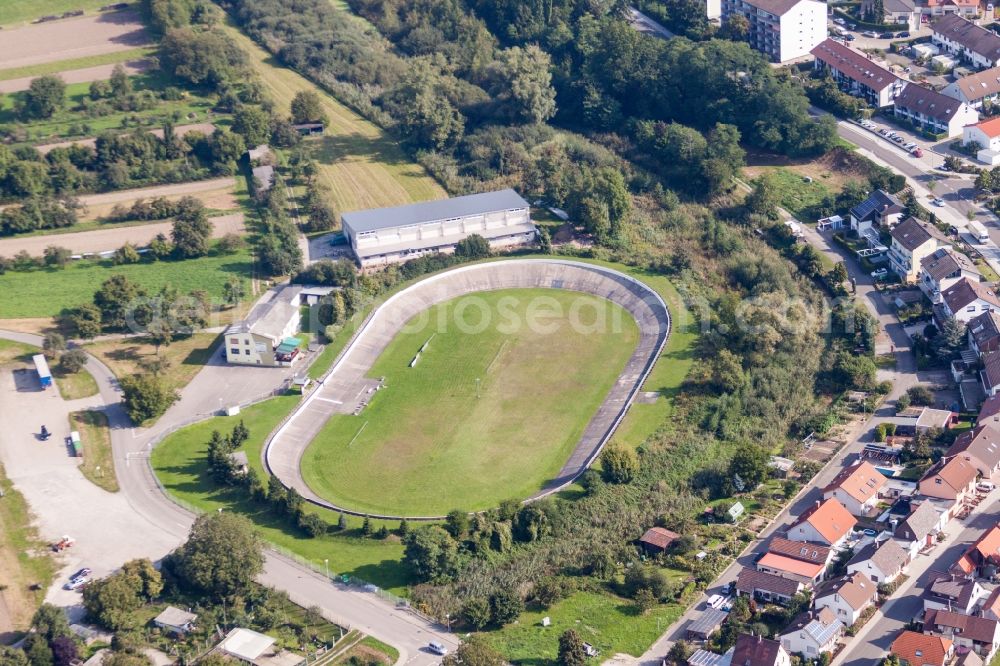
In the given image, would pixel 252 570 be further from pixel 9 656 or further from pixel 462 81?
pixel 462 81

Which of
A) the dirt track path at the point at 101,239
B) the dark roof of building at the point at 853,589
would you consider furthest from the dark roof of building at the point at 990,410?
the dirt track path at the point at 101,239

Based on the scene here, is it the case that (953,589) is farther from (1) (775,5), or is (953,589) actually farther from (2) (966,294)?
(1) (775,5)

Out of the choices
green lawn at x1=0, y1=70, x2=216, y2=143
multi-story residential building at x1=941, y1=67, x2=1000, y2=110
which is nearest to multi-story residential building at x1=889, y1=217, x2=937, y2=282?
multi-story residential building at x1=941, y1=67, x2=1000, y2=110

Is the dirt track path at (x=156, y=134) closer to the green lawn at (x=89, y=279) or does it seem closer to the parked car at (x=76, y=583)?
the green lawn at (x=89, y=279)

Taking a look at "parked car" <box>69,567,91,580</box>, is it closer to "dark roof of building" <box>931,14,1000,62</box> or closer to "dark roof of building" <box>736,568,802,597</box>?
"dark roof of building" <box>736,568,802,597</box>

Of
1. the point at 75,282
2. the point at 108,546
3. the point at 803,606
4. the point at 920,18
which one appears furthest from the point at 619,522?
the point at 920,18

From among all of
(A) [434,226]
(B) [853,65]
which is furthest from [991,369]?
(B) [853,65]
